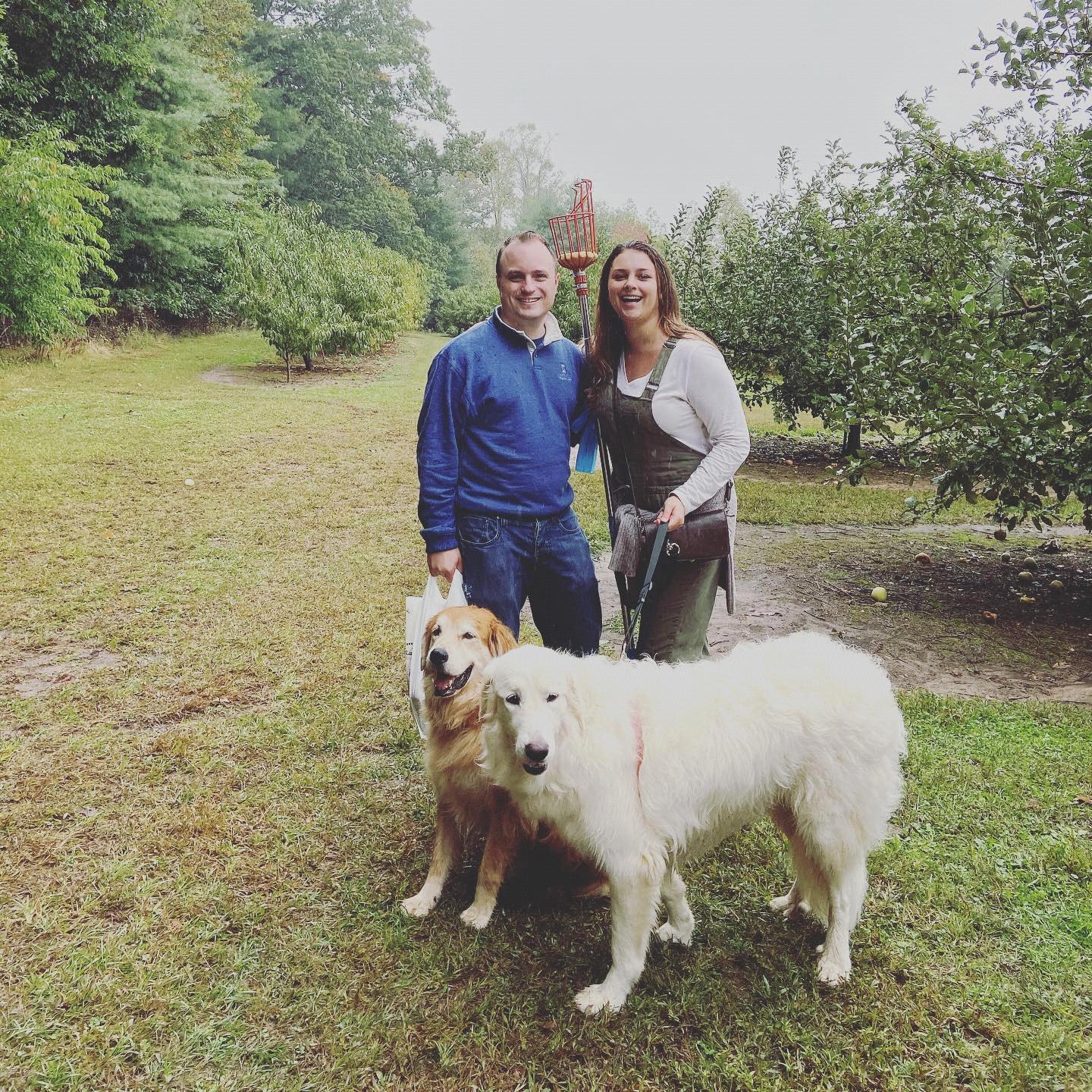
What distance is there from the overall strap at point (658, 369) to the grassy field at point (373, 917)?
1918mm

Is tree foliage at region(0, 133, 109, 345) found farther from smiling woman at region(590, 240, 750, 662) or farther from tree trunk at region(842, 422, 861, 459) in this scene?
smiling woman at region(590, 240, 750, 662)

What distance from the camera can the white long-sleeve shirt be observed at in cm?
271

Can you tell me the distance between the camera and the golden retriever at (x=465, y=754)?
2607 mm

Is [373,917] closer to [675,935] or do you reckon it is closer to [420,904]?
[420,904]

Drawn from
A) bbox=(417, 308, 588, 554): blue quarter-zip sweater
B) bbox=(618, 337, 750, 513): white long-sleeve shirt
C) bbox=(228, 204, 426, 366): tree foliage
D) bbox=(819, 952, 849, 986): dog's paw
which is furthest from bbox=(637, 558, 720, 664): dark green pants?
bbox=(228, 204, 426, 366): tree foliage

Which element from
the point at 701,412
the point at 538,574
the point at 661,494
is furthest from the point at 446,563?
the point at 701,412

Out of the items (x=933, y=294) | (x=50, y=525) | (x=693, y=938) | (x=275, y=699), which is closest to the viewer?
(x=693, y=938)

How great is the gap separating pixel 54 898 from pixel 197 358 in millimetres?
19408

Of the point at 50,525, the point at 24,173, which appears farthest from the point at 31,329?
the point at 50,525

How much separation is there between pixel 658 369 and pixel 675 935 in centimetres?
203

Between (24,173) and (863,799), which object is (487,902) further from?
(24,173)

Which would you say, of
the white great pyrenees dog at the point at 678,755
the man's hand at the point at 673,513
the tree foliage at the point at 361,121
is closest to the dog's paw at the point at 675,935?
the white great pyrenees dog at the point at 678,755

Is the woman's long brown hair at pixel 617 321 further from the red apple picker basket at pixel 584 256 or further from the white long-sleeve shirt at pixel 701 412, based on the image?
the red apple picker basket at pixel 584 256

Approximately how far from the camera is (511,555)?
3027 millimetres
